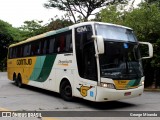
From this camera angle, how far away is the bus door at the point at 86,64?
1067 cm

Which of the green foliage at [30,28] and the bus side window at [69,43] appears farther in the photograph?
the green foliage at [30,28]

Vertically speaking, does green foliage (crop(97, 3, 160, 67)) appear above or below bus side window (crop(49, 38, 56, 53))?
above

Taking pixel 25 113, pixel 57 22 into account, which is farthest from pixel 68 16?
pixel 25 113

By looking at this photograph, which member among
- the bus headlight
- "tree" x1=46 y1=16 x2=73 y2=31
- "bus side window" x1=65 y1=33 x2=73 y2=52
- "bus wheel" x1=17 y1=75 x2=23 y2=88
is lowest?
"bus wheel" x1=17 y1=75 x2=23 y2=88

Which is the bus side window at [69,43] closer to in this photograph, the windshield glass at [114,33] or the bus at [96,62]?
the bus at [96,62]

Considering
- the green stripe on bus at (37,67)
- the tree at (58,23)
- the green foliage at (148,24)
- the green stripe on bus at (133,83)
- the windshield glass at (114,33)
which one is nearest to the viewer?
the green stripe on bus at (133,83)

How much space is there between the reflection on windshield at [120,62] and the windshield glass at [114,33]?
0.27 meters

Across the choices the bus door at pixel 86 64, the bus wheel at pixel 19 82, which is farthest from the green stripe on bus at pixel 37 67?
the bus door at pixel 86 64

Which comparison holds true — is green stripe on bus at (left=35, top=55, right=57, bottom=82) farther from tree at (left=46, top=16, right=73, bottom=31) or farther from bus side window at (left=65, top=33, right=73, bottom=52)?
tree at (left=46, top=16, right=73, bottom=31)

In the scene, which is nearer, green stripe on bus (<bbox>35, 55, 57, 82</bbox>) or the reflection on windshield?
the reflection on windshield

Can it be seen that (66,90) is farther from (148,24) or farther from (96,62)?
(148,24)

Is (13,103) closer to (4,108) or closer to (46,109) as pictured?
(4,108)

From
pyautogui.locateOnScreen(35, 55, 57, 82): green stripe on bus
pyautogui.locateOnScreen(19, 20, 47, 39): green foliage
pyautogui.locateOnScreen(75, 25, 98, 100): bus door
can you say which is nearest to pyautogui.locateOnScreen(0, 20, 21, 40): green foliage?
pyautogui.locateOnScreen(19, 20, 47, 39): green foliage

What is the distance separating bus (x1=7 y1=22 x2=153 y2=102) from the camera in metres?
10.4
